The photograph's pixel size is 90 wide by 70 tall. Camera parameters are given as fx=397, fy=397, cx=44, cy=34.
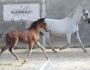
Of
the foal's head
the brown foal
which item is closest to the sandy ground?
the brown foal

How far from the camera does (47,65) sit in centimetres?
645

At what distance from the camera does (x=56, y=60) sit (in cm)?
1149

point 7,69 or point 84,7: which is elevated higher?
point 84,7

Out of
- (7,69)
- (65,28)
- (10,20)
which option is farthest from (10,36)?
(10,20)

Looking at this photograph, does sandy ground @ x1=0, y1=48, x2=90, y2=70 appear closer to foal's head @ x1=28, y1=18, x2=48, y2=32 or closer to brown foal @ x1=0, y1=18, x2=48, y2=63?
brown foal @ x1=0, y1=18, x2=48, y2=63

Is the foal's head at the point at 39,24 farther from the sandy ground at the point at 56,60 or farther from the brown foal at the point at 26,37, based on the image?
the sandy ground at the point at 56,60

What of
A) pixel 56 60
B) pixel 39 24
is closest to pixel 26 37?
pixel 39 24

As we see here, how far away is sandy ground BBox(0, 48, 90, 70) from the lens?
33.7 ft

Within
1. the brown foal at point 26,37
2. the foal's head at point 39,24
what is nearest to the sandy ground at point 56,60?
the brown foal at point 26,37

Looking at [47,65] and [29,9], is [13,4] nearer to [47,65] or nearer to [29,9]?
[29,9]

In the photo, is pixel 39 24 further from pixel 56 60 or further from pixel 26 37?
pixel 56 60

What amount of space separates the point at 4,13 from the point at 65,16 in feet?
7.46

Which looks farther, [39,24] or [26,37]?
[39,24]

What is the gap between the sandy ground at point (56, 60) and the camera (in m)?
10.3
